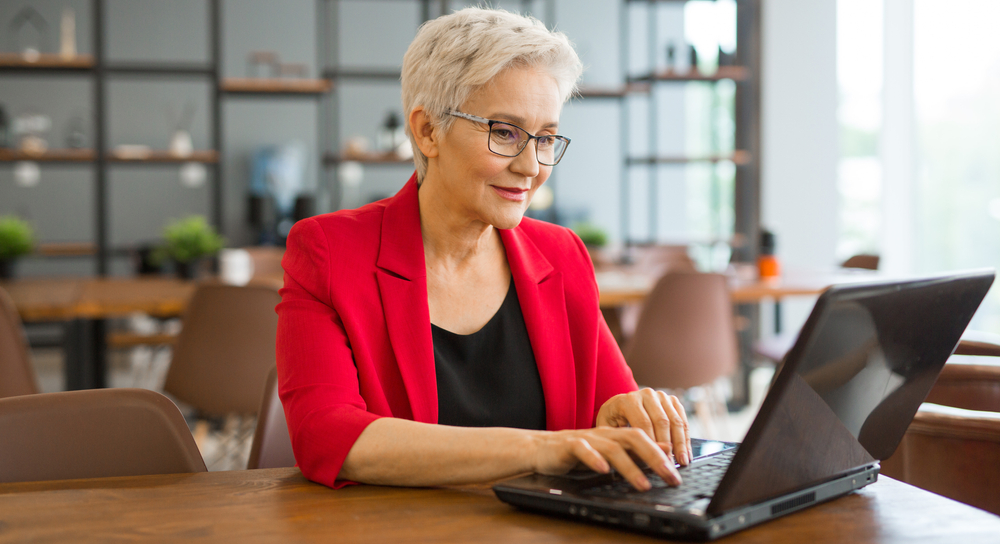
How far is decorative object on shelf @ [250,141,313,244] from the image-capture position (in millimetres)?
8055

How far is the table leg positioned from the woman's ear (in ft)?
7.59

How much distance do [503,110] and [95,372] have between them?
2649mm

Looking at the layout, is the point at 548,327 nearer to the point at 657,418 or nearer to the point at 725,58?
the point at 657,418

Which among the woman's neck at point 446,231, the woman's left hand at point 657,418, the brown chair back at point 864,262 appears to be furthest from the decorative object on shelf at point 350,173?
the woman's left hand at point 657,418

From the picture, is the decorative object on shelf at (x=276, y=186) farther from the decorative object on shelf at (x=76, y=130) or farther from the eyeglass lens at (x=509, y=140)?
the eyeglass lens at (x=509, y=140)

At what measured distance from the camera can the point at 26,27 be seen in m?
7.89

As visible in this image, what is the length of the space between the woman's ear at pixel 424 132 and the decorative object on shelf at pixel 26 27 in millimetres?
8047

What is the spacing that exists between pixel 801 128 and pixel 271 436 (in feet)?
19.0

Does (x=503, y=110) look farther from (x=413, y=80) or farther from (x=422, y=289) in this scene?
(x=422, y=289)

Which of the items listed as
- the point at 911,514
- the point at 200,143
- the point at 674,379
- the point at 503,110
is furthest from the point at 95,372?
the point at 200,143

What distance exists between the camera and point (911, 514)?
82 cm

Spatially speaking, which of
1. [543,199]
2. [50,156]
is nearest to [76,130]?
[50,156]

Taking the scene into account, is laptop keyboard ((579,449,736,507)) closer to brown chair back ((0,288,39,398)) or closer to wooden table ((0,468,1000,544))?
wooden table ((0,468,1000,544))

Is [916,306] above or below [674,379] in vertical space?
above
